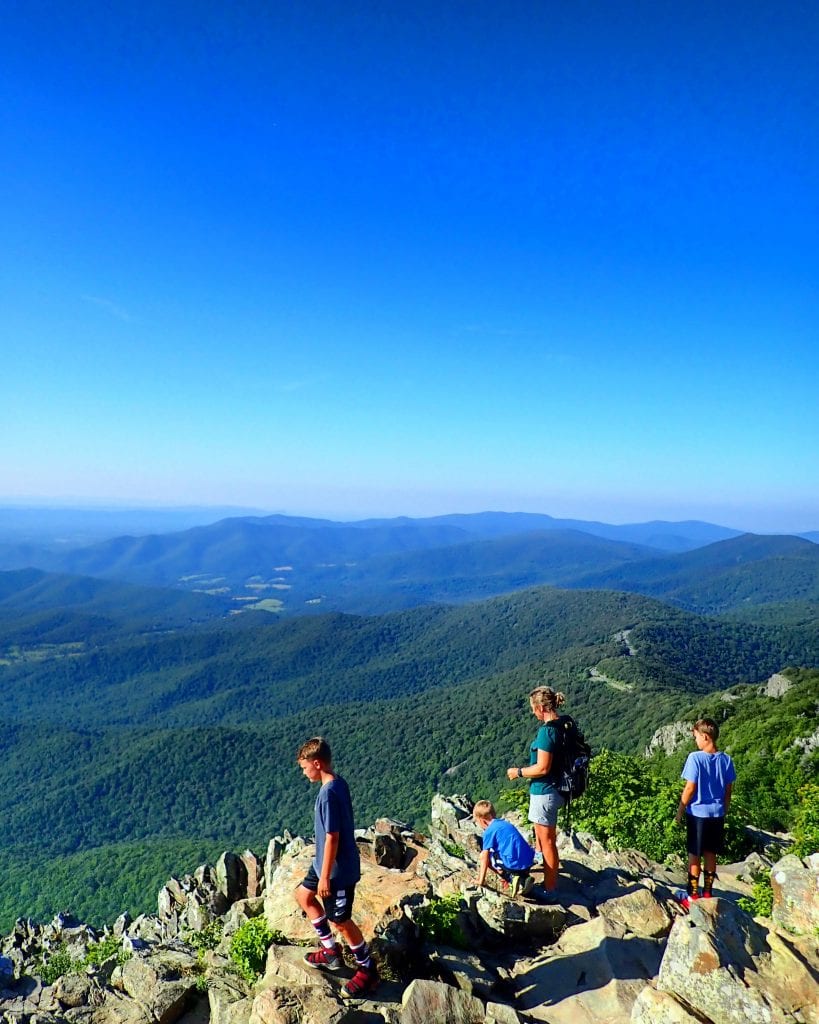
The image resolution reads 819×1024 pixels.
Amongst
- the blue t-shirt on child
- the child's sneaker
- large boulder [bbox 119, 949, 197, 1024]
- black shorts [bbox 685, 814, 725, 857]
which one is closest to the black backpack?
the blue t-shirt on child

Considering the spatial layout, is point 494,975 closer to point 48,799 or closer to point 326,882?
point 326,882

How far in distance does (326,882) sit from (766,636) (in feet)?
572

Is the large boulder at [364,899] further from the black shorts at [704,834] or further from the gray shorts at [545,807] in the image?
the black shorts at [704,834]

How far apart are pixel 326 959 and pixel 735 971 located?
202 inches

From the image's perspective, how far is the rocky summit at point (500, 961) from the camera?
259 inches

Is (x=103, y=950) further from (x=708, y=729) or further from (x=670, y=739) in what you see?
(x=670, y=739)

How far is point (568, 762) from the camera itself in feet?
31.3

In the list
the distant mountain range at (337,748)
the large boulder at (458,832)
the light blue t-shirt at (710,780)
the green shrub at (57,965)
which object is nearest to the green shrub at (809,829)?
the light blue t-shirt at (710,780)

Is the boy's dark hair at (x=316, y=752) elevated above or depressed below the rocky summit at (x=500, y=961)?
above

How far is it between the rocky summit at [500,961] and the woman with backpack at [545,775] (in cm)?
81

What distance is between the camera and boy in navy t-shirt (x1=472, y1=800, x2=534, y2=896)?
10.1 m

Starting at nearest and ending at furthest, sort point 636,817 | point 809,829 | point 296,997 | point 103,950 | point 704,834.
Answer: point 296,997 < point 704,834 < point 809,829 < point 103,950 < point 636,817

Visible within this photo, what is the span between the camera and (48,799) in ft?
357

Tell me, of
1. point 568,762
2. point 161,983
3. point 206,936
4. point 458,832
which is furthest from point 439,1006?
point 458,832
